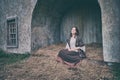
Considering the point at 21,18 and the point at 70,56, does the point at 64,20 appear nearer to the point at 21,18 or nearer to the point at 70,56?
the point at 21,18

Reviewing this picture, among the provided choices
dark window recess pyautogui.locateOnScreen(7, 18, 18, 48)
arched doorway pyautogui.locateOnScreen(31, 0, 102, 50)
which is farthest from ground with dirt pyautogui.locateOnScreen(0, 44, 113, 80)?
dark window recess pyautogui.locateOnScreen(7, 18, 18, 48)

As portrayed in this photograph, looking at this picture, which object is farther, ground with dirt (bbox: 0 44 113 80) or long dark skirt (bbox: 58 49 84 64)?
long dark skirt (bbox: 58 49 84 64)

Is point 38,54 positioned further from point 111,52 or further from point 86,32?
point 111,52

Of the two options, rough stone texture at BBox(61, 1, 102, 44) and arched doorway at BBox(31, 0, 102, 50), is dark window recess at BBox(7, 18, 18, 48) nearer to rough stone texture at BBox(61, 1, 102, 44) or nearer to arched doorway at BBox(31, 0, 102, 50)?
arched doorway at BBox(31, 0, 102, 50)

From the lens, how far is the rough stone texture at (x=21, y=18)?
11.3m

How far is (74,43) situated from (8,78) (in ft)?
9.62

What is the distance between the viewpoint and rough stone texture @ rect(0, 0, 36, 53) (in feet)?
37.2

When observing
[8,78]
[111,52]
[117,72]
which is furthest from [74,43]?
[8,78]

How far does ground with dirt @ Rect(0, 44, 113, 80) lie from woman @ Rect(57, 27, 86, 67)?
8.2 inches

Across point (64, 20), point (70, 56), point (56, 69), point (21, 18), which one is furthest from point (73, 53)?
point (21, 18)

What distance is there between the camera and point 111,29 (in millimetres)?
8195

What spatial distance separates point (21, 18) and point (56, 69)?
14.8 feet

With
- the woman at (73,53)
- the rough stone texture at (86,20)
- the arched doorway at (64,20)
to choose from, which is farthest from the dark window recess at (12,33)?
the woman at (73,53)

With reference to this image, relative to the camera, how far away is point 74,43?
365 inches
